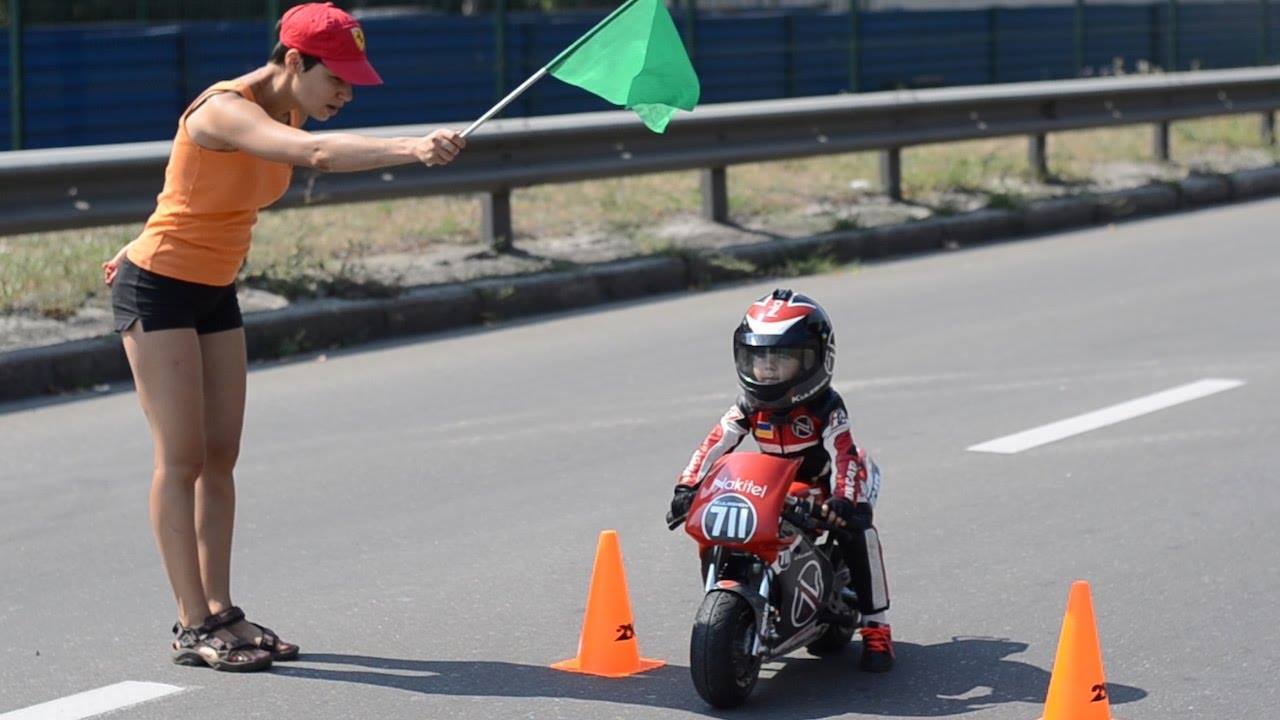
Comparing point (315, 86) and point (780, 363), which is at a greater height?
point (315, 86)

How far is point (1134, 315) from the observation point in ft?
36.4

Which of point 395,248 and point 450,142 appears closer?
point 450,142

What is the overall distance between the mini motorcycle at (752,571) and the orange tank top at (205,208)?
1.43m

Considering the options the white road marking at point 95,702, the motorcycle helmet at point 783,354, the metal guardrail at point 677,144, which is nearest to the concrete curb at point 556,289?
the metal guardrail at point 677,144

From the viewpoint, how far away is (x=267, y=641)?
5.42 meters

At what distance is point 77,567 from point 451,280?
17.1 ft

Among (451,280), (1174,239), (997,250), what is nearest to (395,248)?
(451,280)

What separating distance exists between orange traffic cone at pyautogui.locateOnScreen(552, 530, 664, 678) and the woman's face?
4.47ft

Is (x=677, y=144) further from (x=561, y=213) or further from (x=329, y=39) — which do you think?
(x=329, y=39)

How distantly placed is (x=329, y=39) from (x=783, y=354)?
1.43m

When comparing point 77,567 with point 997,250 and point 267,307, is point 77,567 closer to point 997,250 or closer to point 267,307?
point 267,307

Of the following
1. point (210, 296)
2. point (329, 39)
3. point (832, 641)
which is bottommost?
point (832, 641)

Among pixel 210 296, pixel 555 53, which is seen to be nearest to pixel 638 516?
pixel 210 296

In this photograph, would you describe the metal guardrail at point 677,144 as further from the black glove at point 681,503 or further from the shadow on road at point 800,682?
the black glove at point 681,503
